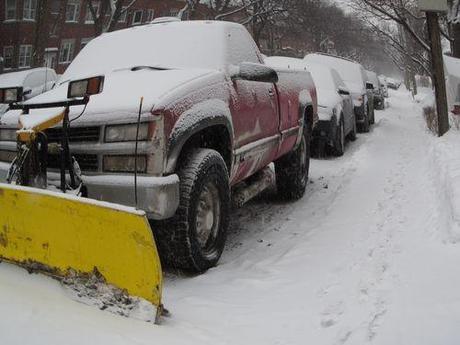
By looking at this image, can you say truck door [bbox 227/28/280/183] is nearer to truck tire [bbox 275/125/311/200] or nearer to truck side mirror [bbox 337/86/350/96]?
truck tire [bbox 275/125/311/200]

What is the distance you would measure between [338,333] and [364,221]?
2.68 metres

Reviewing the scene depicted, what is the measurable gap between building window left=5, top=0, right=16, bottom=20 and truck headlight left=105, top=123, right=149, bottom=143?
3395 cm

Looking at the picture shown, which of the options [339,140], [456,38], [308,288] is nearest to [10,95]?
[308,288]

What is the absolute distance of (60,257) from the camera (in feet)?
10.7

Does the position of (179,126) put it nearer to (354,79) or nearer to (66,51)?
(354,79)

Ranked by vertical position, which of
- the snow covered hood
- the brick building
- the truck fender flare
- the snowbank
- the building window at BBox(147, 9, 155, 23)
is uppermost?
the building window at BBox(147, 9, 155, 23)

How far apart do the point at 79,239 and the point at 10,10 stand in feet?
114

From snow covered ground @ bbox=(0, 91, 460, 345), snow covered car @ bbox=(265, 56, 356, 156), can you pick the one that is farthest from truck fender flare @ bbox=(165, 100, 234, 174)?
snow covered car @ bbox=(265, 56, 356, 156)

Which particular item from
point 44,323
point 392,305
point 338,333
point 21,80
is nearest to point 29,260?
point 44,323

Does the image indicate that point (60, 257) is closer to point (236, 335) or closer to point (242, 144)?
point (236, 335)

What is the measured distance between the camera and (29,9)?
33844mm

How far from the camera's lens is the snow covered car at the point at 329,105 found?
9453 millimetres

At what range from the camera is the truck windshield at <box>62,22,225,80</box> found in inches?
188

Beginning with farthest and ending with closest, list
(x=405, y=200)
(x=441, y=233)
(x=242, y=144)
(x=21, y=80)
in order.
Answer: (x=21, y=80)
(x=405, y=200)
(x=242, y=144)
(x=441, y=233)
